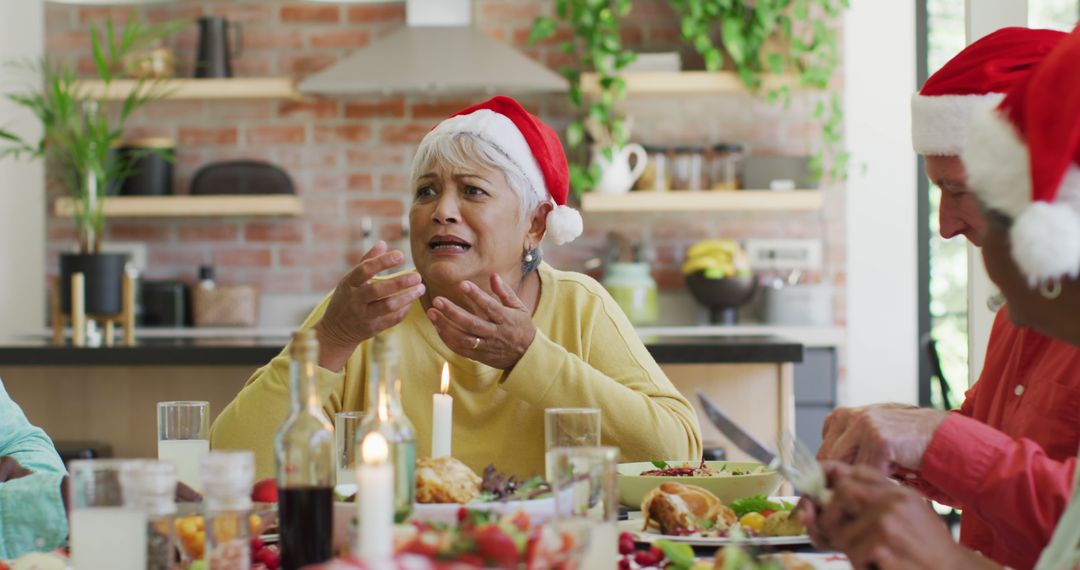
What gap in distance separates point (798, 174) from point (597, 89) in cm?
90

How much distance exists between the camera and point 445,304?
5.80ft

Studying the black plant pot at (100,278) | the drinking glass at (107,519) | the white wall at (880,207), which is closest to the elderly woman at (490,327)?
the drinking glass at (107,519)

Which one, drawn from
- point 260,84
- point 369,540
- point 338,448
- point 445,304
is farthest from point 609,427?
point 260,84

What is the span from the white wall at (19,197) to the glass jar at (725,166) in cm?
283

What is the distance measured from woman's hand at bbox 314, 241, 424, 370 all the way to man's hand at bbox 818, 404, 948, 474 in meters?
0.69

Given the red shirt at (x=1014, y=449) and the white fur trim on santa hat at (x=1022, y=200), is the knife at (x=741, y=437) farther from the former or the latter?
the white fur trim on santa hat at (x=1022, y=200)

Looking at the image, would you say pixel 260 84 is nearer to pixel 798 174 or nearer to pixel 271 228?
pixel 271 228

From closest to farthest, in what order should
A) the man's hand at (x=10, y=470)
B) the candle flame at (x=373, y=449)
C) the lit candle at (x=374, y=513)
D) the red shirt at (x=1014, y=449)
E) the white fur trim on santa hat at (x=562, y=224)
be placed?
the lit candle at (x=374, y=513) < the candle flame at (x=373, y=449) < the red shirt at (x=1014, y=449) < the man's hand at (x=10, y=470) < the white fur trim on santa hat at (x=562, y=224)

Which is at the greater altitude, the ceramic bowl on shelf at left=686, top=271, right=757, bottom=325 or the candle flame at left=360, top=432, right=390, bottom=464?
the ceramic bowl on shelf at left=686, top=271, right=757, bottom=325

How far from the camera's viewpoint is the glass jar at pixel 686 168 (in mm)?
5043

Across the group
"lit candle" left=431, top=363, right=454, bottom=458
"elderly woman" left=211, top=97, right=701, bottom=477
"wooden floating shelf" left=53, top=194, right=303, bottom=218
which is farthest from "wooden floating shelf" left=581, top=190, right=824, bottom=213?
"lit candle" left=431, top=363, right=454, bottom=458

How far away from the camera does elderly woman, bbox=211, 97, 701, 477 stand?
70.2 inches

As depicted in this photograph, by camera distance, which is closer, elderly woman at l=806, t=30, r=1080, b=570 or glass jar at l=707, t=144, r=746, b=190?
elderly woman at l=806, t=30, r=1080, b=570

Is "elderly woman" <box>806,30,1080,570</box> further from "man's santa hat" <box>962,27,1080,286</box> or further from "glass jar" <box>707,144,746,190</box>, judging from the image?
"glass jar" <box>707,144,746,190</box>
